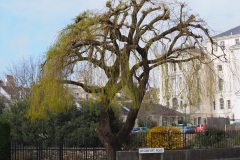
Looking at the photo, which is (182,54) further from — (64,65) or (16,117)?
(16,117)

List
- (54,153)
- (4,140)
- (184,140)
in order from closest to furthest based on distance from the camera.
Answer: (4,140) < (54,153) < (184,140)

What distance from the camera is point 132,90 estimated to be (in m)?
21.4

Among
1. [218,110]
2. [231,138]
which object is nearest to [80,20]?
[231,138]

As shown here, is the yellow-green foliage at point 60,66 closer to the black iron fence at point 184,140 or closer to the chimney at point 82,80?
the chimney at point 82,80

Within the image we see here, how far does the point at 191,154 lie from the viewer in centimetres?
2588

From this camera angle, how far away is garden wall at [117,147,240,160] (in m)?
23.0

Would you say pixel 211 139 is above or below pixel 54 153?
above

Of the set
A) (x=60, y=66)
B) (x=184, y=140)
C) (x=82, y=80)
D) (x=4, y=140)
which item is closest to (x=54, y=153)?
(x=4, y=140)

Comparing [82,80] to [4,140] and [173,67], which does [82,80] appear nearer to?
[173,67]

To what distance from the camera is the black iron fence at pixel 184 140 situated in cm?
2694

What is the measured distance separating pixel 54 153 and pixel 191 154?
6984mm

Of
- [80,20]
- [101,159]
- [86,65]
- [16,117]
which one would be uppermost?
[80,20]

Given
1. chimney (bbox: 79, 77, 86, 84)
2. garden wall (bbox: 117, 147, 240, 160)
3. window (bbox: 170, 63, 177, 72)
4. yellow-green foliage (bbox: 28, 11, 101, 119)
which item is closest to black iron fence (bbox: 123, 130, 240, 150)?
garden wall (bbox: 117, 147, 240, 160)

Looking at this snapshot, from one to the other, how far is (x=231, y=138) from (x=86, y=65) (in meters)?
13.0
